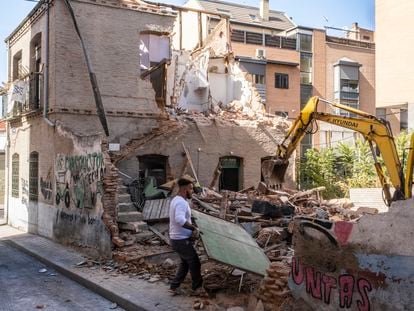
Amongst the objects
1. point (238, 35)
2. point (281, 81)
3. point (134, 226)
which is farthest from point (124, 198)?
point (238, 35)

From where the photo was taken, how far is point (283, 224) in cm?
1345

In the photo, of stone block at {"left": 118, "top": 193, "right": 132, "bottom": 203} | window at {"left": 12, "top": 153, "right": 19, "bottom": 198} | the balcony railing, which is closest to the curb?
stone block at {"left": 118, "top": 193, "right": 132, "bottom": 203}

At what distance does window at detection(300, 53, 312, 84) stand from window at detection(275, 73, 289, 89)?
2002mm

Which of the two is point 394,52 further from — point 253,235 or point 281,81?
point 253,235

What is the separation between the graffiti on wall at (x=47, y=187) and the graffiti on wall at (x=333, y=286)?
11521 mm

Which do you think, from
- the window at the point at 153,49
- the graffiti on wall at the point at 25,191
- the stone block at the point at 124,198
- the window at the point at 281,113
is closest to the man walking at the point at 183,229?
the stone block at the point at 124,198

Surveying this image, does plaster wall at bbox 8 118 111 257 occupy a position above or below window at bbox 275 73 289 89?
below

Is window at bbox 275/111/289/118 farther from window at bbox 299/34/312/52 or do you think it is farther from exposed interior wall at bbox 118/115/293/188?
exposed interior wall at bbox 118/115/293/188

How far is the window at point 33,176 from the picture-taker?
59.3 ft

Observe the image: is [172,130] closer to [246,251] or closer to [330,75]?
[246,251]

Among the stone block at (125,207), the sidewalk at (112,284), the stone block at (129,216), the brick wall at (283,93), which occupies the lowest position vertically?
the sidewalk at (112,284)

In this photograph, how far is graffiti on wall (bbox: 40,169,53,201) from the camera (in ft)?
53.2

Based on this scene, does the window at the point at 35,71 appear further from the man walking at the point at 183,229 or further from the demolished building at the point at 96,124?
the man walking at the point at 183,229

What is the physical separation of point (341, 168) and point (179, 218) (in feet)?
67.9
